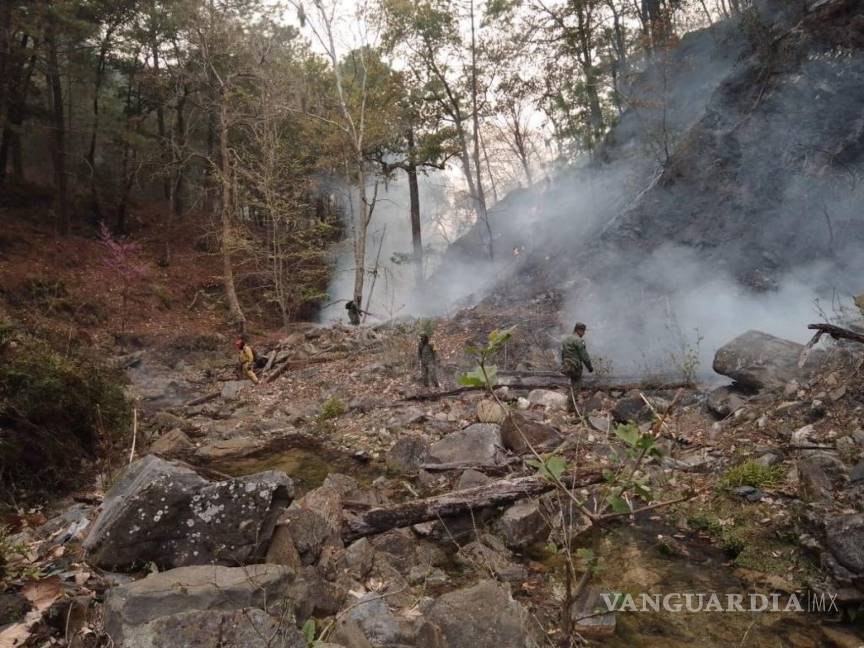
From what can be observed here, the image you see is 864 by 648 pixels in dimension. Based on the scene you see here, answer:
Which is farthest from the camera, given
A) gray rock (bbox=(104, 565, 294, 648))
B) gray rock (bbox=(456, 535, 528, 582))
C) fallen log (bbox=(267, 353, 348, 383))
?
fallen log (bbox=(267, 353, 348, 383))

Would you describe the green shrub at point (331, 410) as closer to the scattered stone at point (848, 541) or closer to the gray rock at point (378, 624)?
the gray rock at point (378, 624)

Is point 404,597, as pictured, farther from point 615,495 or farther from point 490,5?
point 490,5

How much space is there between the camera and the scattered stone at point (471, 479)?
585cm

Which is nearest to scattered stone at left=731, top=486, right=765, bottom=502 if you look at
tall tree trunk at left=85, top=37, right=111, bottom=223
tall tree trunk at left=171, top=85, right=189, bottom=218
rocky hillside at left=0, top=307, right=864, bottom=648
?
rocky hillside at left=0, top=307, right=864, bottom=648

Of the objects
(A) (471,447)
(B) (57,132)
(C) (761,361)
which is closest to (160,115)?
(B) (57,132)

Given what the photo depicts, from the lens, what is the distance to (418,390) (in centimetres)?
1027

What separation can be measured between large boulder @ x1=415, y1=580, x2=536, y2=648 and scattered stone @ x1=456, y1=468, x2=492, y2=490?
2.45 meters

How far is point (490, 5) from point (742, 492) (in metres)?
20.6

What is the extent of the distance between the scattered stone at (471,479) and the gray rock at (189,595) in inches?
121

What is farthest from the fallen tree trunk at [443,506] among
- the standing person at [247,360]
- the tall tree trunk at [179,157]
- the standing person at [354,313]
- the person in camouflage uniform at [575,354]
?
the tall tree trunk at [179,157]

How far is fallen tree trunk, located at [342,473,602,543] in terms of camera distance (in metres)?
4.91

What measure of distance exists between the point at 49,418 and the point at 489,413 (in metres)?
5.52

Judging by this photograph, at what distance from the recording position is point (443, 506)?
5188mm

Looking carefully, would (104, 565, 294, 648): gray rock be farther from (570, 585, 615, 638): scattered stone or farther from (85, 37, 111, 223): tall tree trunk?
(85, 37, 111, 223): tall tree trunk
